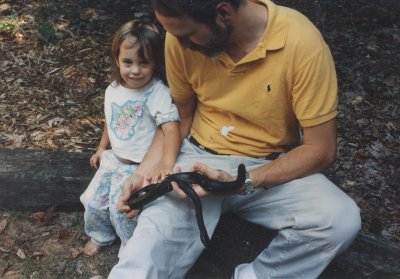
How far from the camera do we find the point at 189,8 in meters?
2.25

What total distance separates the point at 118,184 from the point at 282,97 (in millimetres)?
1148

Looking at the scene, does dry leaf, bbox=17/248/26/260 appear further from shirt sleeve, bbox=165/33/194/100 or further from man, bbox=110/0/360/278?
shirt sleeve, bbox=165/33/194/100

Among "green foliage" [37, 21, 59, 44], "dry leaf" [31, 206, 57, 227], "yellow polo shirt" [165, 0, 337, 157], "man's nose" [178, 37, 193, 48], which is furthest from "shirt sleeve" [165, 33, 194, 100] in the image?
"green foliage" [37, 21, 59, 44]

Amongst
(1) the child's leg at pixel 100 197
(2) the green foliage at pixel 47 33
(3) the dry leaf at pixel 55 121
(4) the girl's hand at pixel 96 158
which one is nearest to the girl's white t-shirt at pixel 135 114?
(1) the child's leg at pixel 100 197

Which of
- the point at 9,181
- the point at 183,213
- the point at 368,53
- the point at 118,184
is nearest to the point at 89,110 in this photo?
the point at 9,181

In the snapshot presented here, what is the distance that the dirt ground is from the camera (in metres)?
3.38

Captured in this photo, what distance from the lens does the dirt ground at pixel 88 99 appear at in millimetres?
3381

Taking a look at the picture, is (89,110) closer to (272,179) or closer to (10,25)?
(10,25)

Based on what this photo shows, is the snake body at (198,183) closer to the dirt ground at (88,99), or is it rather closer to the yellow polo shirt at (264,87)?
the yellow polo shirt at (264,87)

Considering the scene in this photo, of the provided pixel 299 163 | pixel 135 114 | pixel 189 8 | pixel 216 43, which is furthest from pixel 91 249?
pixel 189 8

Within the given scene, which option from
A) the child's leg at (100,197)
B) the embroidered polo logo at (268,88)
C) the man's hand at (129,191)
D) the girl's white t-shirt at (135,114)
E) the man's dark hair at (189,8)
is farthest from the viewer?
the child's leg at (100,197)

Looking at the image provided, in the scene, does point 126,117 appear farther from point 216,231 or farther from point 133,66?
point 216,231

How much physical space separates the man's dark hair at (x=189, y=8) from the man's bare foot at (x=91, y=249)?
174 centimetres

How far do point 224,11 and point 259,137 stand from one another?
763 millimetres
